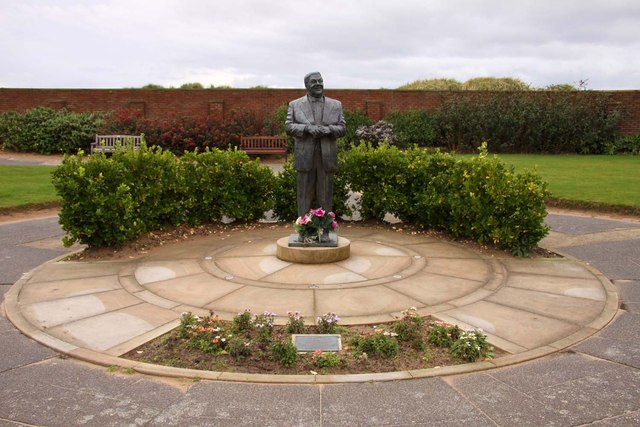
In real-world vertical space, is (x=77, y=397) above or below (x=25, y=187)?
below

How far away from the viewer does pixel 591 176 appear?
619 inches

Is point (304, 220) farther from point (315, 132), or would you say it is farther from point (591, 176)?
point (591, 176)

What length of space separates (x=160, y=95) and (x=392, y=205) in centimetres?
2086

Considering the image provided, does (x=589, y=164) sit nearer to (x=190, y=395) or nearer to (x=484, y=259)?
(x=484, y=259)

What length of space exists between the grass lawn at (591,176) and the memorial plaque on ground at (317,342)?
4.64 m

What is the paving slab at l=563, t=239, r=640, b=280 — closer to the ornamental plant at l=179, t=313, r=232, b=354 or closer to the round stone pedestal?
the round stone pedestal

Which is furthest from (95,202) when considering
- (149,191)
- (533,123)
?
(533,123)

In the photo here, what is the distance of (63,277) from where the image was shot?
22.1 ft

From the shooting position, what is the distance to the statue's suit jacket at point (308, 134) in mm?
7641

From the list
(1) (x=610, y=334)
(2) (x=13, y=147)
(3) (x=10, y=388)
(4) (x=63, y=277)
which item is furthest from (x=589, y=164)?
(2) (x=13, y=147)

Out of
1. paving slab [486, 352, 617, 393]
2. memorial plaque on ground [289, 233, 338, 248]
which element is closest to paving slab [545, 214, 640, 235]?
memorial plaque on ground [289, 233, 338, 248]

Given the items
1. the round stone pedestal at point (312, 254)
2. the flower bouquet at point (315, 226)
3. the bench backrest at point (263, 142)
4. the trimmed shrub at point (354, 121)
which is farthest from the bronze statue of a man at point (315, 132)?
the trimmed shrub at point (354, 121)

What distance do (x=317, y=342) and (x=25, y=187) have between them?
36.6 feet

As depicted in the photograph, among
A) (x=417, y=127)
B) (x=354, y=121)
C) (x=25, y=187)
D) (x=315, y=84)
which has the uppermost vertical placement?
(x=315, y=84)
